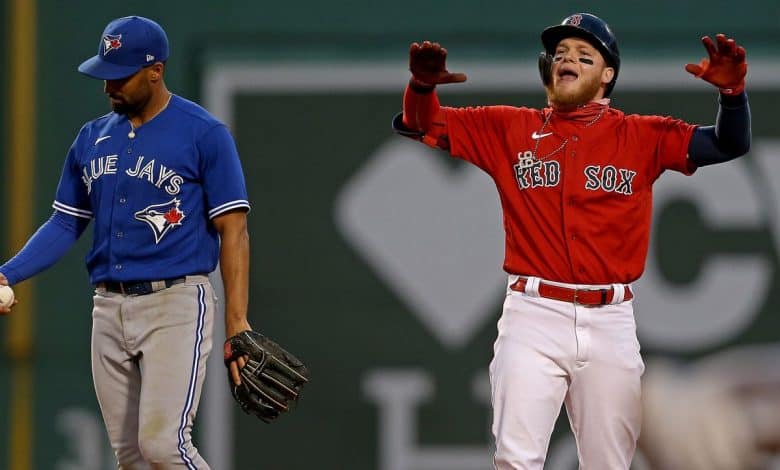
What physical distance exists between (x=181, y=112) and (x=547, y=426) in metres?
1.46

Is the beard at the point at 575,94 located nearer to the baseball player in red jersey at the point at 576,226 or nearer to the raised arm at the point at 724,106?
the baseball player in red jersey at the point at 576,226

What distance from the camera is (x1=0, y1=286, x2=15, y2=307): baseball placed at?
13.9 ft

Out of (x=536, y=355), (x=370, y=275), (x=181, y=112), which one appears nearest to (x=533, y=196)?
(x=536, y=355)

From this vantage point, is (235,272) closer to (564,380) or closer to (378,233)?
(564,380)

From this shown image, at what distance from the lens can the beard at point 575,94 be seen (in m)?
4.18

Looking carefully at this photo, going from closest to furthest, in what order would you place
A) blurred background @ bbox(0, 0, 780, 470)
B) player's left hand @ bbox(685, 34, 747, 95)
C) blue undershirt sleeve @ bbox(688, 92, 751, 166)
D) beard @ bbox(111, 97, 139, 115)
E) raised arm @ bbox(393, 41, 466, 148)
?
player's left hand @ bbox(685, 34, 747, 95), blue undershirt sleeve @ bbox(688, 92, 751, 166), raised arm @ bbox(393, 41, 466, 148), beard @ bbox(111, 97, 139, 115), blurred background @ bbox(0, 0, 780, 470)

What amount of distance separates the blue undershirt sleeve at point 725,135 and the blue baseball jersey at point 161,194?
4.47 feet

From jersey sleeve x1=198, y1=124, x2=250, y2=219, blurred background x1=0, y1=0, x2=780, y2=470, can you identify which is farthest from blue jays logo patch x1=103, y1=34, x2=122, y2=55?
blurred background x1=0, y1=0, x2=780, y2=470

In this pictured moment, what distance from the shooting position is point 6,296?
167 inches

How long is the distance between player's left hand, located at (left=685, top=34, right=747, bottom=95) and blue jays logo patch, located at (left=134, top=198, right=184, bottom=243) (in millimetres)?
1563

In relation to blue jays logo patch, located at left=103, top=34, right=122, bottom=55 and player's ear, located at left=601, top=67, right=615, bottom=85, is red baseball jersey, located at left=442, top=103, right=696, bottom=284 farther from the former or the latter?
blue jays logo patch, located at left=103, top=34, right=122, bottom=55

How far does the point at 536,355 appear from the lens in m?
4.05

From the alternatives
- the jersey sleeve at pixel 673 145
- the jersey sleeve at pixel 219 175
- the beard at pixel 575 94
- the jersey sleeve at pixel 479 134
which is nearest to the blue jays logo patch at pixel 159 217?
the jersey sleeve at pixel 219 175

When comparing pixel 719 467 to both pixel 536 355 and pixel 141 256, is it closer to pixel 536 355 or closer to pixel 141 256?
pixel 536 355
